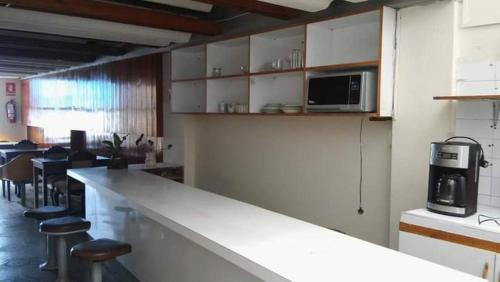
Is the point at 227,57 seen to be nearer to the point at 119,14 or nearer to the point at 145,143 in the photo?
the point at 119,14

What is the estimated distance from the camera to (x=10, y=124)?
1177cm

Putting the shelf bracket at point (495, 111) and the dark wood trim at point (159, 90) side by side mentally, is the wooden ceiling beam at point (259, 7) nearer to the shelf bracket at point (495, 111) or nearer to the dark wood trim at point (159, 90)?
the shelf bracket at point (495, 111)

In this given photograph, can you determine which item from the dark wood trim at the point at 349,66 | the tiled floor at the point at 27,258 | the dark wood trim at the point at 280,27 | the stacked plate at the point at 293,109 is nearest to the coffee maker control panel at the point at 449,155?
the dark wood trim at the point at 349,66

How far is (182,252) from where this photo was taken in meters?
2.74

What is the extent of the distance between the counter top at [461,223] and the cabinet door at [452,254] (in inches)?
3.0

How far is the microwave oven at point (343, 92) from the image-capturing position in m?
2.89

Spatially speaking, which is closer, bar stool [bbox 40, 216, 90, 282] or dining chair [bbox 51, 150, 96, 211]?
bar stool [bbox 40, 216, 90, 282]

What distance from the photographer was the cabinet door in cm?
217

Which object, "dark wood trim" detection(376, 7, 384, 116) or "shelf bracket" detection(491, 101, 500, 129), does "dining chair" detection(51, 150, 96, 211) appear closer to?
"dark wood trim" detection(376, 7, 384, 116)

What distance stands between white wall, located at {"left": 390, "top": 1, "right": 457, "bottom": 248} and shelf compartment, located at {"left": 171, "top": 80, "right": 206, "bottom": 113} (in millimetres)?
2529

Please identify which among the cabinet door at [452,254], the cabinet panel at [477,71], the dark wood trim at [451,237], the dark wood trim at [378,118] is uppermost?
the cabinet panel at [477,71]

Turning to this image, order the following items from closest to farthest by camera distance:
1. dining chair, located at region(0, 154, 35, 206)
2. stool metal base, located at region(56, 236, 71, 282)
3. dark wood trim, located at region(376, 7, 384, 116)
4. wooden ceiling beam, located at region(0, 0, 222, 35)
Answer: dark wood trim, located at region(376, 7, 384, 116) < wooden ceiling beam, located at region(0, 0, 222, 35) < stool metal base, located at region(56, 236, 71, 282) < dining chair, located at region(0, 154, 35, 206)

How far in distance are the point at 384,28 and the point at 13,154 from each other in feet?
21.5

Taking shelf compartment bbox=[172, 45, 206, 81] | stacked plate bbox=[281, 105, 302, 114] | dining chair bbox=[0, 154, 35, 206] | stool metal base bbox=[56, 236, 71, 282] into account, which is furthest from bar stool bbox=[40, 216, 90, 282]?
dining chair bbox=[0, 154, 35, 206]
